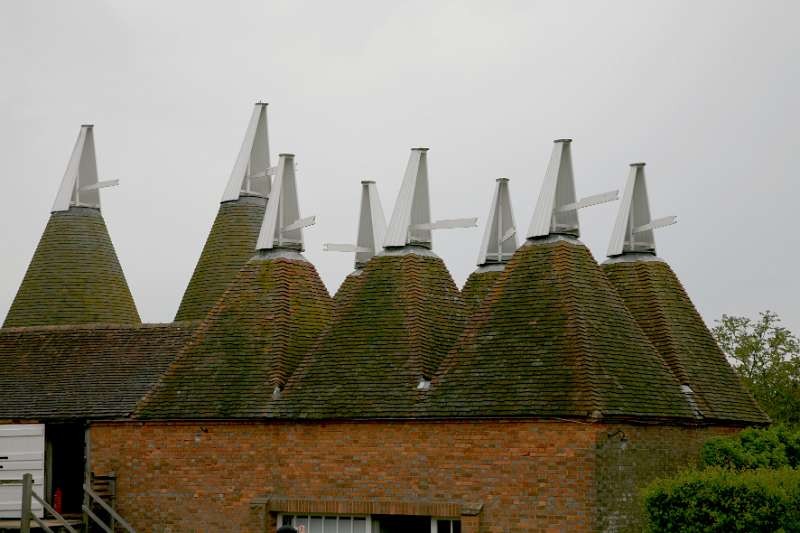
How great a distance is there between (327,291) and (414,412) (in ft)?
14.7

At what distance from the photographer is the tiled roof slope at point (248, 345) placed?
20797 millimetres

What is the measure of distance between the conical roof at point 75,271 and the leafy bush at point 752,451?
12.6 m

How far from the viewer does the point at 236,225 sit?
2648 cm

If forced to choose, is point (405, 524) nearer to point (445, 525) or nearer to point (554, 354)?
point (445, 525)

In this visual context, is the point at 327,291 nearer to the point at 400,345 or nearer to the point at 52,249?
the point at 400,345

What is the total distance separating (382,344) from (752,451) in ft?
18.6

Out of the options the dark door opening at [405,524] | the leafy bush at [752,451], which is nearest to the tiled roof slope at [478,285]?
the dark door opening at [405,524]

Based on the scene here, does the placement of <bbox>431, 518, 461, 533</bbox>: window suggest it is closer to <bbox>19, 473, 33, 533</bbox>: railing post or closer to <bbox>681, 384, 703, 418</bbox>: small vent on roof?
<bbox>681, 384, 703, 418</bbox>: small vent on roof

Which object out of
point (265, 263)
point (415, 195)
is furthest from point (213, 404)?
point (415, 195)

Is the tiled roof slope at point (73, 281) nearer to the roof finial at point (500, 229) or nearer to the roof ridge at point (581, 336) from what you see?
the roof finial at point (500, 229)

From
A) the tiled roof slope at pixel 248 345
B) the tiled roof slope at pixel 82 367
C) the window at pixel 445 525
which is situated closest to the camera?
the window at pixel 445 525

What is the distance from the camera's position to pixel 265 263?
22531 millimetres

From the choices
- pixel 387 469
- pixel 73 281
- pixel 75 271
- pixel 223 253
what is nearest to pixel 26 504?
pixel 387 469

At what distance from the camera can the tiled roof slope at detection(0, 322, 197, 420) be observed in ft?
73.0
